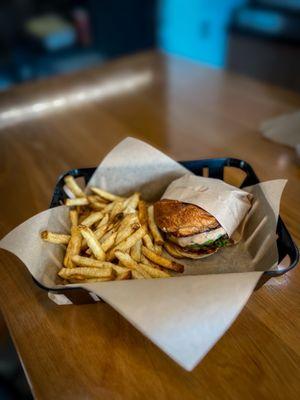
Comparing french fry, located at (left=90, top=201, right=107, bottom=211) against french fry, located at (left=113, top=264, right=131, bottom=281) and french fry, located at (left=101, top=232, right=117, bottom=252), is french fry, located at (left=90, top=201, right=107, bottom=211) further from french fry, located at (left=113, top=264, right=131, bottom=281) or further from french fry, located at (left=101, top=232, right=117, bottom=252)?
french fry, located at (left=113, top=264, right=131, bottom=281)

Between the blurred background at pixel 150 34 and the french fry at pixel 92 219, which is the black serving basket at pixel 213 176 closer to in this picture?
the french fry at pixel 92 219

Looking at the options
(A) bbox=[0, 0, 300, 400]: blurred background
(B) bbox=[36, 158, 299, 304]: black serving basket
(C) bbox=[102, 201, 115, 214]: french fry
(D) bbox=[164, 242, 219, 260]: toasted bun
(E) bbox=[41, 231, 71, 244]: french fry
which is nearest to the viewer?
(B) bbox=[36, 158, 299, 304]: black serving basket

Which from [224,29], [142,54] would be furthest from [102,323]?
[224,29]

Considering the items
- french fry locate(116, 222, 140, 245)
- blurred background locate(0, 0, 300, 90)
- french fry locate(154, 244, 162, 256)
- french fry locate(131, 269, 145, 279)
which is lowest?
french fry locate(154, 244, 162, 256)

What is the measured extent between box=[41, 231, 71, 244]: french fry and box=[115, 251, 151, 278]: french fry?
19cm

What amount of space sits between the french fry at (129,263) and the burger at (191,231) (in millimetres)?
190

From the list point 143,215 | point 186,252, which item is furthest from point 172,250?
point 143,215

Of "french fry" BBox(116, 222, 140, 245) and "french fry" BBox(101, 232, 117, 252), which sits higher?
"french fry" BBox(116, 222, 140, 245)

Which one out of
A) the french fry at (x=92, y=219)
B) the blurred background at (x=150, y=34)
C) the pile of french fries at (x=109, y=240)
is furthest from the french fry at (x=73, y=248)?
the blurred background at (x=150, y=34)

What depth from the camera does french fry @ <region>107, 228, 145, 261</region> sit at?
1054mm

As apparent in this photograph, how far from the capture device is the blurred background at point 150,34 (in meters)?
3.88

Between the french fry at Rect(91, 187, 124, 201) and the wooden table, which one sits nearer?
the wooden table

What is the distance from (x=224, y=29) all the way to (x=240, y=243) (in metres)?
3.98

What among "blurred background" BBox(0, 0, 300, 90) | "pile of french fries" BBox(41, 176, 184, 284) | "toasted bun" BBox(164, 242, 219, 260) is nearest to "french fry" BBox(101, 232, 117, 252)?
"pile of french fries" BBox(41, 176, 184, 284)
